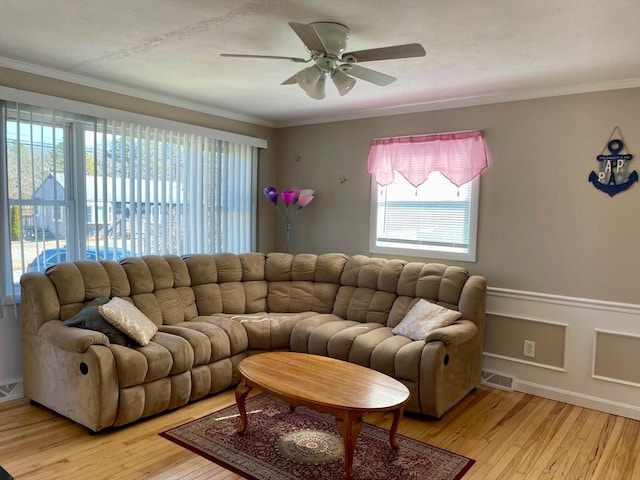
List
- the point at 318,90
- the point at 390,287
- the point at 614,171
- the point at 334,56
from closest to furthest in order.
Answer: the point at 334,56 < the point at 318,90 < the point at 614,171 < the point at 390,287

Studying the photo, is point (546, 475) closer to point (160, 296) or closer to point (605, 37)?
point (605, 37)

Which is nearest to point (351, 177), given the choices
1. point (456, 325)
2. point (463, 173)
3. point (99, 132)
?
point (463, 173)

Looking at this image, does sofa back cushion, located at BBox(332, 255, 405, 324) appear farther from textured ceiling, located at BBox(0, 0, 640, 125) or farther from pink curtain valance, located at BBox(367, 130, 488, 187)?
textured ceiling, located at BBox(0, 0, 640, 125)

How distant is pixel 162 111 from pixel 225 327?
212 centimetres

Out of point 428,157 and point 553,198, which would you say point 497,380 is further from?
point 428,157

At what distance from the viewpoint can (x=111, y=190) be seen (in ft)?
13.1

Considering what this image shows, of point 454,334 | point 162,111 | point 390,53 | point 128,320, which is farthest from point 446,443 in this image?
point 162,111

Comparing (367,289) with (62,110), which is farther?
(367,289)

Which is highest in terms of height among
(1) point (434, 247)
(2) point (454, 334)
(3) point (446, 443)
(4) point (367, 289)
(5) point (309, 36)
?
(5) point (309, 36)

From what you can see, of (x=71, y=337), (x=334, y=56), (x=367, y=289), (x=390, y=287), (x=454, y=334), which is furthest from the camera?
(x=367, y=289)

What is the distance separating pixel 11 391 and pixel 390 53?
355cm

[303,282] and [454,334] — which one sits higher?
[303,282]

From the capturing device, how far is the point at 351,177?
Answer: 4.89 metres

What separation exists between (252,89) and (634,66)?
282cm
